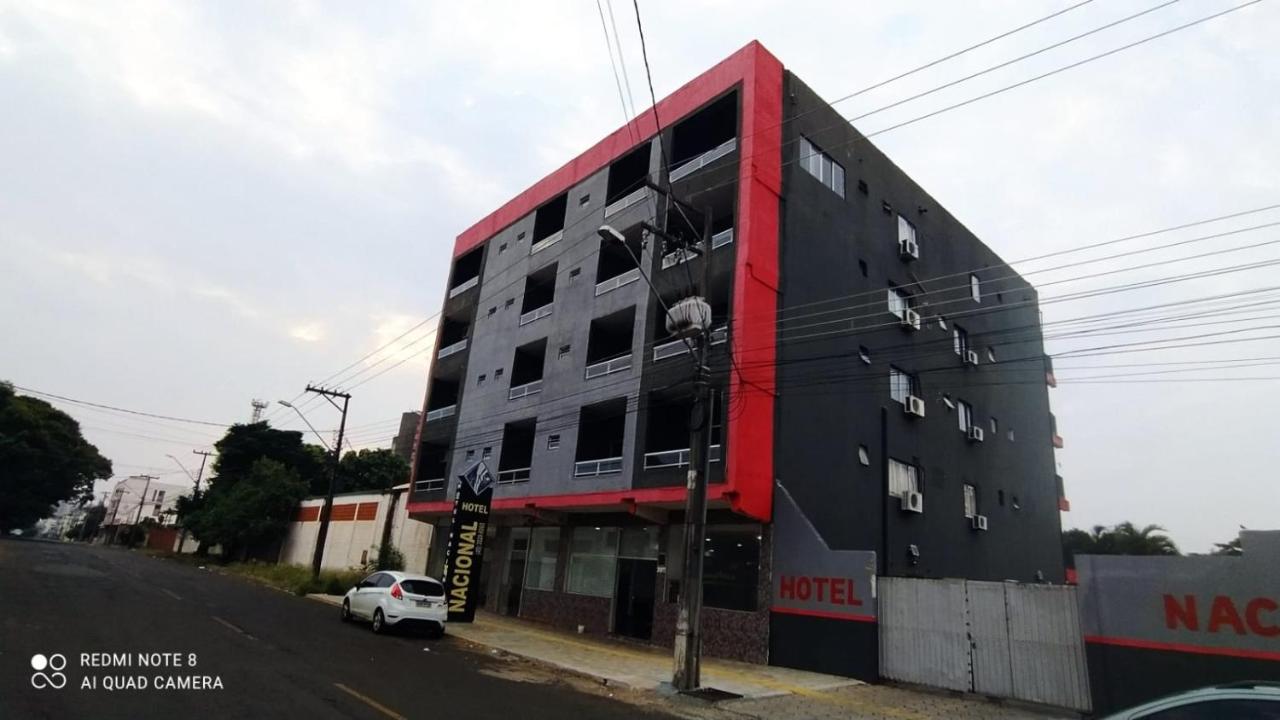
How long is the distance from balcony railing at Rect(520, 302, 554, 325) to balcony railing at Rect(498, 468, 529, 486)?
20.6 feet

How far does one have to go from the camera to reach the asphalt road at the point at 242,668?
7801 millimetres

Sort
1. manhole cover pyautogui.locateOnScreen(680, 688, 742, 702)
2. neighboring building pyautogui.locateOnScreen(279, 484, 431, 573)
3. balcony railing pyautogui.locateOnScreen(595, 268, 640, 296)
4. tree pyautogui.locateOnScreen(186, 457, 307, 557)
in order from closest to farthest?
manhole cover pyautogui.locateOnScreen(680, 688, 742, 702) < balcony railing pyautogui.locateOnScreen(595, 268, 640, 296) < neighboring building pyautogui.locateOnScreen(279, 484, 431, 573) < tree pyautogui.locateOnScreen(186, 457, 307, 557)

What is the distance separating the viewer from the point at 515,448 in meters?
26.9

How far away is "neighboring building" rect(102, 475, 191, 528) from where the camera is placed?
100000mm

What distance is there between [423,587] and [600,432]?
8468 millimetres

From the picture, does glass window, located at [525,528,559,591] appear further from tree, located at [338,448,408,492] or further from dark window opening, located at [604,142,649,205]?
tree, located at [338,448,408,492]

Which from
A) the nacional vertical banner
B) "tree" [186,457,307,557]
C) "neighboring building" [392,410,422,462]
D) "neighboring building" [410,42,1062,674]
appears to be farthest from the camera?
"neighboring building" [392,410,422,462]

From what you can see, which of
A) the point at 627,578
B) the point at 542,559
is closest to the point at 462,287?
the point at 542,559

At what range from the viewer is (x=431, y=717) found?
8.20 m

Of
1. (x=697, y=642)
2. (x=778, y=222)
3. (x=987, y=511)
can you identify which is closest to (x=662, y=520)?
(x=697, y=642)

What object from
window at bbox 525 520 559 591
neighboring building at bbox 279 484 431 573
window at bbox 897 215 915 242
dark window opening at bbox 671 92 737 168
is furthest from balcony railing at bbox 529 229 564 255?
neighboring building at bbox 279 484 431 573

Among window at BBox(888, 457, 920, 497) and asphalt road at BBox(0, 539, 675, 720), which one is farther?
window at BBox(888, 457, 920, 497)

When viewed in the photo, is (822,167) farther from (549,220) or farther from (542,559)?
(542,559)

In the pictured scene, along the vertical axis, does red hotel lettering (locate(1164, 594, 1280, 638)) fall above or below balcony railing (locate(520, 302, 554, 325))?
below
